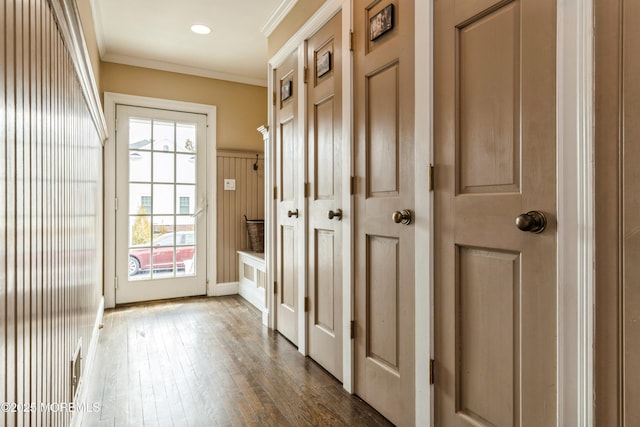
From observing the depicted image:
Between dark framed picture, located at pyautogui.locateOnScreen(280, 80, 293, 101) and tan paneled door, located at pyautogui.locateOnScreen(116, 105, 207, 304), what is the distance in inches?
63.3

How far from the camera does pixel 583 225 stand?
3.06ft

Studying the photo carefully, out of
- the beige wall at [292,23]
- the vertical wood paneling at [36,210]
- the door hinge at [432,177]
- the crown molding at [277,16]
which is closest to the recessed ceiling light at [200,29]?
the crown molding at [277,16]

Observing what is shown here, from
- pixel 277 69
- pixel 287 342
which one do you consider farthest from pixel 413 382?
pixel 277 69

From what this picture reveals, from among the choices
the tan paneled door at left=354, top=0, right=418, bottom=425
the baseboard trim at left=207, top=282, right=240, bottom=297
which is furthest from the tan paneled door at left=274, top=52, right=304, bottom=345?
the baseboard trim at left=207, top=282, right=240, bottom=297

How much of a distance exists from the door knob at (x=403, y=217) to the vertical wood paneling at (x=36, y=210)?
4.05 feet

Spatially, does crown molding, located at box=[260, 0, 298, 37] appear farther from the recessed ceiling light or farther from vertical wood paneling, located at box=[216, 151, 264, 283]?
vertical wood paneling, located at box=[216, 151, 264, 283]

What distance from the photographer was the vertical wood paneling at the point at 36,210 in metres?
0.75

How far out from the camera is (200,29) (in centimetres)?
316

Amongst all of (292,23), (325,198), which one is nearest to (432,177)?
(325,198)

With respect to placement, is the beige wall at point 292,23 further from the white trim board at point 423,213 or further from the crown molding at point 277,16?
the white trim board at point 423,213

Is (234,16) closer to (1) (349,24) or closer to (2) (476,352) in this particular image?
(1) (349,24)

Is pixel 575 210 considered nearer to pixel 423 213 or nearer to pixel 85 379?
pixel 423 213

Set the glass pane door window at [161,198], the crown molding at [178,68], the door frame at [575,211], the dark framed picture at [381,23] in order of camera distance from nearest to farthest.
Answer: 1. the door frame at [575,211]
2. the dark framed picture at [381,23]
3. the crown molding at [178,68]
4. the glass pane door window at [161,198]

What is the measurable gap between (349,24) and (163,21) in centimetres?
190
